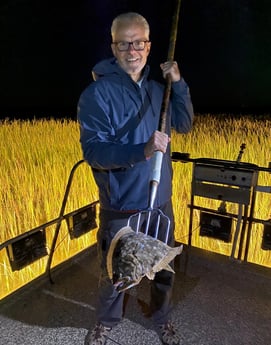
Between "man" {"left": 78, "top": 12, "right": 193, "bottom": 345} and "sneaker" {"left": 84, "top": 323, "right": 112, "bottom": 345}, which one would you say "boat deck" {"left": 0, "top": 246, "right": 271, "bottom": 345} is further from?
"man" {"left": 78, "top": 12, "right": 193, "bottom": 345}

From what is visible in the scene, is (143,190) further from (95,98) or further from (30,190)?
(30,190)

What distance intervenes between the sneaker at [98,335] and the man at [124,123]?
0.59ft

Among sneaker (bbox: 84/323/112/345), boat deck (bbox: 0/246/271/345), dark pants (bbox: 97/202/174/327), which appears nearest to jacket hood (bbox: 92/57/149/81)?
dark pants (bbox: 97/202/174/327)

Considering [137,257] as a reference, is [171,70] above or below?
above

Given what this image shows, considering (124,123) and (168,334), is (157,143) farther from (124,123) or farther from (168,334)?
(168,334)

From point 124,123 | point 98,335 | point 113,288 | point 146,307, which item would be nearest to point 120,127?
point 124,123

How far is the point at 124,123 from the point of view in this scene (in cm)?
142

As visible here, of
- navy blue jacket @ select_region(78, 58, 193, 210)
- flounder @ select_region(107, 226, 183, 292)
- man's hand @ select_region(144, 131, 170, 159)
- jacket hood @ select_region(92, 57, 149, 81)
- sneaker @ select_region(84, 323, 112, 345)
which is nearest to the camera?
flounder @ select_region(107, 226, 183, 292)

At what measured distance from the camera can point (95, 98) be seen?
54.2 inches

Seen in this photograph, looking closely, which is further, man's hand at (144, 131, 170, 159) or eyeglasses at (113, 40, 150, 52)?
eyeglasses at (113, 40, 150, 52)

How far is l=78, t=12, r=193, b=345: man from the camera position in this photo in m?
1.36

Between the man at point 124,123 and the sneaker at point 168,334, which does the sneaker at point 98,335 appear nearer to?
the man at point 124,123

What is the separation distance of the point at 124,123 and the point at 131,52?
1.04 feet

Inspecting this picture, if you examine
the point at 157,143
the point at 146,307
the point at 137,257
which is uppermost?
the point at 157,143
